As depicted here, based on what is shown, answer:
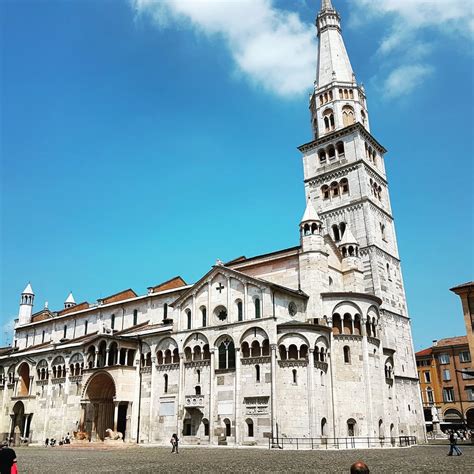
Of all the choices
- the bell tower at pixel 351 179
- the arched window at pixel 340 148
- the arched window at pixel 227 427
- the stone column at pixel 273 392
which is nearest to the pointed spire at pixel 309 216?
the bell tower at pixel 351 179

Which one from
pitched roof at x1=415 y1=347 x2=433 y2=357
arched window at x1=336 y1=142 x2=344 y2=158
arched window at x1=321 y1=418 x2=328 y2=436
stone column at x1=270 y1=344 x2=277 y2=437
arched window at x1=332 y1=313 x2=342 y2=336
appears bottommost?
arched window at x1=321 y1=418 x2=328 y2=436

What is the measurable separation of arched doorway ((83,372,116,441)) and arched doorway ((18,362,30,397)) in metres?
13.9

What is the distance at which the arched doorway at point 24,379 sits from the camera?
178 feet

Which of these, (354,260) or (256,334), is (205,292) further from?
(354,260)

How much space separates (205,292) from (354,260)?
14.0 metres

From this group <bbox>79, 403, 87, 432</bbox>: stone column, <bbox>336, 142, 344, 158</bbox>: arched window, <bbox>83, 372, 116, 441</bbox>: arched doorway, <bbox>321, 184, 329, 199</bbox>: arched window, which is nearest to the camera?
<bbox>79, 403, 87, 432</bbox>: stone column

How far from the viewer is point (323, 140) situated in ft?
174

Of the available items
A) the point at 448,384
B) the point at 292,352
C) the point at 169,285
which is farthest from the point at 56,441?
the point at 448,384

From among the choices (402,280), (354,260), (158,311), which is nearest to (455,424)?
(402,280)

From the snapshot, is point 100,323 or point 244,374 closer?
point 244,374

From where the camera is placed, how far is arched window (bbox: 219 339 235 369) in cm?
3700

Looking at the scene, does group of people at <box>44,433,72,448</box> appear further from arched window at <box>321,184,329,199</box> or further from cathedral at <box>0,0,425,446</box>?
arched window at <box>321,184,329,199</box>

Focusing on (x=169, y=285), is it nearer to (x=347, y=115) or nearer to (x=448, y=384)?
(x=347, y=115)

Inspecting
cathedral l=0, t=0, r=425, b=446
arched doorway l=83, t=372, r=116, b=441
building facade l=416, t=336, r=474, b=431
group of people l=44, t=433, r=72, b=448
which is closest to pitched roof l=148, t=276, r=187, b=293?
cathedral l=0, t=0, r=425, b=446
